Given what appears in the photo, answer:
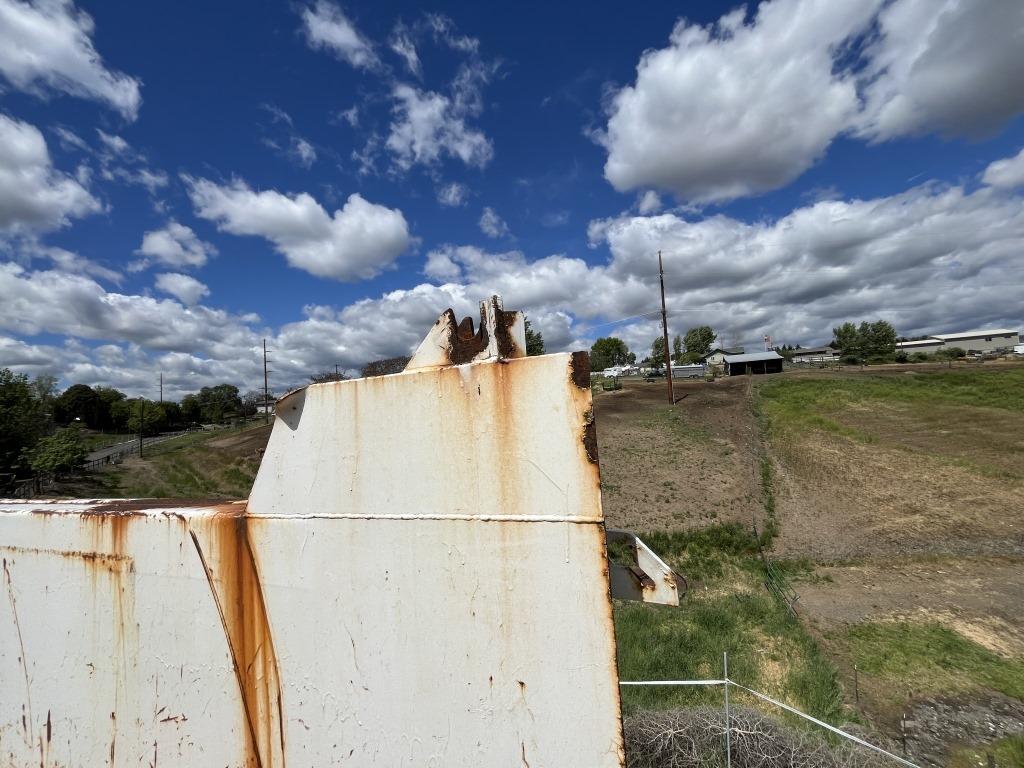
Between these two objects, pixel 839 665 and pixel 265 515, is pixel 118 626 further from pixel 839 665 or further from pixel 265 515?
pixel 839 665

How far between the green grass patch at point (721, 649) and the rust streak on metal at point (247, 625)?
4.55 m

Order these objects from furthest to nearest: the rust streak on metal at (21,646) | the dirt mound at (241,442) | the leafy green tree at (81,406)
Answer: the leafy green tree at (81,406)
the dirt mound at (241,442)
the rust streak on metal at (21,646)

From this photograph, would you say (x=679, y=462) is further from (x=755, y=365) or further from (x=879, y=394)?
(x=755, y=365)

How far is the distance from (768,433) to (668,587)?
948 inches

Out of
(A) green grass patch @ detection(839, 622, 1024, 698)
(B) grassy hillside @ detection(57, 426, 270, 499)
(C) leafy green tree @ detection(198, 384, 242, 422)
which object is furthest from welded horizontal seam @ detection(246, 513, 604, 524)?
(C) leafy green tree @ detection(198, 384, 242, 422)

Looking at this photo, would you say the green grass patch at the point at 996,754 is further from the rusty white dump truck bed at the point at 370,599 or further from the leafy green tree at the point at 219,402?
the leafy green tree at the point at 219,402

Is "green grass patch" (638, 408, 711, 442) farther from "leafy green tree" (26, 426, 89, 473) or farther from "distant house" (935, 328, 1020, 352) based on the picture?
"distant house" (935, 328, 1020, 352)

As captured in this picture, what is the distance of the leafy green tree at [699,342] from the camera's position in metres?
89.6

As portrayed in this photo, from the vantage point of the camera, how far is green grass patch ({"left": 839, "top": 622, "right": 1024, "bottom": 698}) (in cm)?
748

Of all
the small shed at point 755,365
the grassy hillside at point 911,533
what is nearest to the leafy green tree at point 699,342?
the small shed at point 755,365

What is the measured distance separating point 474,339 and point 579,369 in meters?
0.51

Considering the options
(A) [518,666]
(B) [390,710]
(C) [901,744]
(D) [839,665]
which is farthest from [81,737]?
(D) [839,665]

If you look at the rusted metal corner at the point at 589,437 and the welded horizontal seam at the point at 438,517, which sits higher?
the rusted metal corner at the point at 589,437

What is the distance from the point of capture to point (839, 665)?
26.8ft
